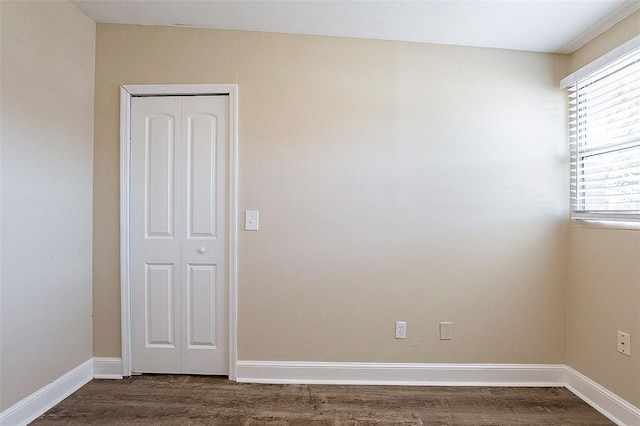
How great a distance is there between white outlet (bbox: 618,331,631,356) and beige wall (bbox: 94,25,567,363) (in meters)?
0.42

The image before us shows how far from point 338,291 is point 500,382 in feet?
4.14

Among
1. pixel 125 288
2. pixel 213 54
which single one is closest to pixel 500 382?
pixel 125 288

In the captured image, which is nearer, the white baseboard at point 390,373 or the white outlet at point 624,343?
the white outlet at point 624,343

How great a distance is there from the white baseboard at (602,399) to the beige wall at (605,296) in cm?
4

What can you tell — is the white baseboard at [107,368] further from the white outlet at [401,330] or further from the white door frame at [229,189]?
the white outlet at [401,330]

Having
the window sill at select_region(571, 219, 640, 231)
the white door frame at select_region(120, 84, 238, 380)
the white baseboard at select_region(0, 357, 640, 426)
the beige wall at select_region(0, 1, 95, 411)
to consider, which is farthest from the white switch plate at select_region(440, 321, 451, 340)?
the beige wall at select_region(0, 1, 95, 411)

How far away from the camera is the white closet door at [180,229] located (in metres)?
2.46

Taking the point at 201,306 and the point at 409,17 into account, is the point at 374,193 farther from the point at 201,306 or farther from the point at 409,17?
the point at 201,306

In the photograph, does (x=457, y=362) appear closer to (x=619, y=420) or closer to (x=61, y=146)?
(x=619, y=420)

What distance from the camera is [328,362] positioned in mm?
2443

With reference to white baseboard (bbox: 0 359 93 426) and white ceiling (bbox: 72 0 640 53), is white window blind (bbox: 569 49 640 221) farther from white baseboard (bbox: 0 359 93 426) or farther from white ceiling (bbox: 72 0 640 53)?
white baseboard (bbox: 0 359 93 426)

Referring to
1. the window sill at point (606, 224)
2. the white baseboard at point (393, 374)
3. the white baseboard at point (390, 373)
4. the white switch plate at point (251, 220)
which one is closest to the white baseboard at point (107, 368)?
the white baseboard at point (390, 373)

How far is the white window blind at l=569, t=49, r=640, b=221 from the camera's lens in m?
2.02

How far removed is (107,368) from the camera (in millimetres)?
2441
